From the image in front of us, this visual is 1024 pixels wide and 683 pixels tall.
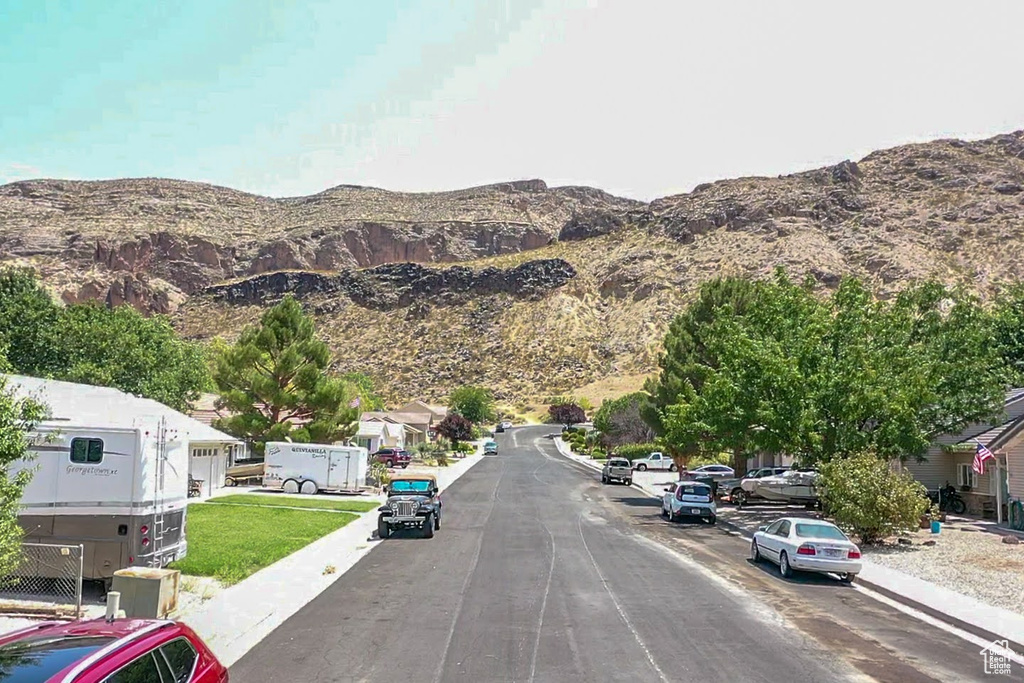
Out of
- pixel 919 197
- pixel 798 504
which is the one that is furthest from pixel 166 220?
pixel 798 504

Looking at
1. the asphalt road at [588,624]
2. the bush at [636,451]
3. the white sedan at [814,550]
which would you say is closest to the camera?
the asphalt road at [588,624]

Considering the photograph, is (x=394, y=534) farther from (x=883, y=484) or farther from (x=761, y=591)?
(x=883, y=484)

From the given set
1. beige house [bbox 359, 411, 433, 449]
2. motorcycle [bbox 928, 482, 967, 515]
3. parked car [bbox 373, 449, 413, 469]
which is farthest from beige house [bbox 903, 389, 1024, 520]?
beige house [bbox 359, 411, 433, 449]

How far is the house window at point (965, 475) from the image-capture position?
104 ft

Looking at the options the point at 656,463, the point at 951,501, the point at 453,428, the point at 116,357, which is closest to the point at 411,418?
the point at 453,428

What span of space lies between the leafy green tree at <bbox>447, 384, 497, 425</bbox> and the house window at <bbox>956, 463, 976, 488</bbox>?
79.5 metres

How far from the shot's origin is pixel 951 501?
31516 mm

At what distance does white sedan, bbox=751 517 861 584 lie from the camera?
1692cm

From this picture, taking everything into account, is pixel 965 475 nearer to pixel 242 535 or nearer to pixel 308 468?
pixel 242 535

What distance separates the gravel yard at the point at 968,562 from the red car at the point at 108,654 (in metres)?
14.0

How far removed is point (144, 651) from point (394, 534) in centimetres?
1914

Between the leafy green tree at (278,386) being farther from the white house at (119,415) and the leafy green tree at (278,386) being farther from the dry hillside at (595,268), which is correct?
the dry hillside at (595,268)

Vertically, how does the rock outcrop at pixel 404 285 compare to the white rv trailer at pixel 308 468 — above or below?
above

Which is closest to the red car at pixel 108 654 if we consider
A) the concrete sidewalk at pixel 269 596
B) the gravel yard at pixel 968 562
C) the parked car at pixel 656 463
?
the concrete sidewalk at pixel 269 596
